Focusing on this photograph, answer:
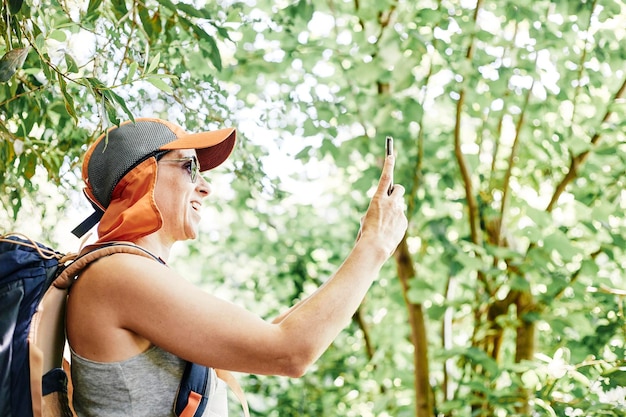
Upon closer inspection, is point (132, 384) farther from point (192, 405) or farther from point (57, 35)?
point (57, 35)

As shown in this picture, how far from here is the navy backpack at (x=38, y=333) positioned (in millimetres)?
1016

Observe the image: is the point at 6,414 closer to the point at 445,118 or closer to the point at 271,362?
the point at 271,362

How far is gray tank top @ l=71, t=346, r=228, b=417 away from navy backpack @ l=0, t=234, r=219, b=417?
0.02 m

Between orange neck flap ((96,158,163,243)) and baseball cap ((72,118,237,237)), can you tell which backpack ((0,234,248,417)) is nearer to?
orange neck flap ((96,158,163,243))

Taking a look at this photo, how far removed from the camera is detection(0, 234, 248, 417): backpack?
3.33ft

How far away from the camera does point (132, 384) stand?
1.06 meters

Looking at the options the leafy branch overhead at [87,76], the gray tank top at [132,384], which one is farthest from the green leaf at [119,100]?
the gray tank top at [132,384]

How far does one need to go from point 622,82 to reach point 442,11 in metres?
0.86

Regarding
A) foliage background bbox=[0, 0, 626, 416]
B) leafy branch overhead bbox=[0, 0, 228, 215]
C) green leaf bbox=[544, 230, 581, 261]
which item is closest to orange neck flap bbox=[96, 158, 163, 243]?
leafy branch overhead bbox=[0, 0, 228, 215]

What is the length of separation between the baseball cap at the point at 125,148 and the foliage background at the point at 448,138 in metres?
0.30

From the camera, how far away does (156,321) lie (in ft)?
3.34

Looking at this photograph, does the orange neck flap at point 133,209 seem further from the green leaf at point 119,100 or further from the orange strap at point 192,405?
the orange strap at point 192,405

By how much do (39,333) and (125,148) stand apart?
0.36 m

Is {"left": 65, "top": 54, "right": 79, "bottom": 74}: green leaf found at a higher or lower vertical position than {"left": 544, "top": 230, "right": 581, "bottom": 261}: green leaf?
higher
